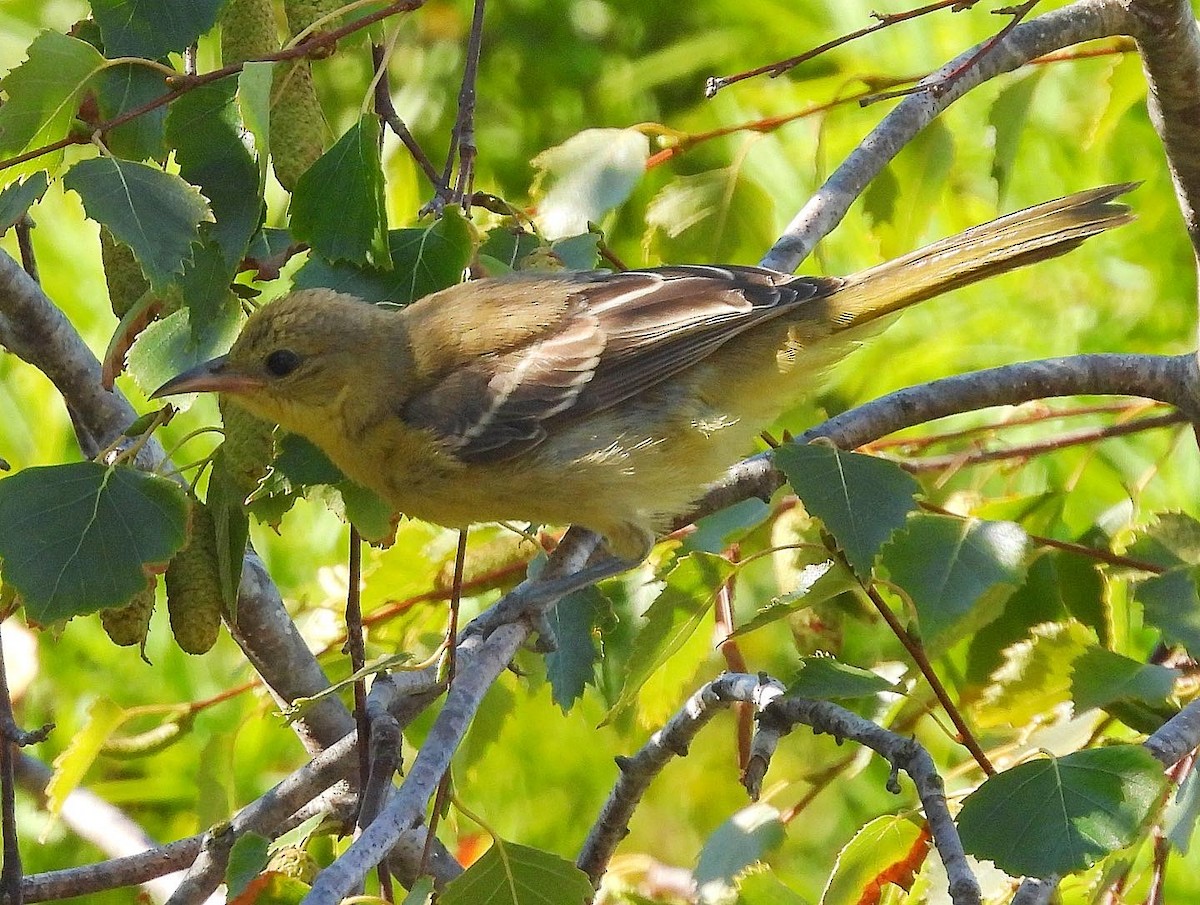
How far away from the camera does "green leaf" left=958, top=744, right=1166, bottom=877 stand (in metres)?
1.84

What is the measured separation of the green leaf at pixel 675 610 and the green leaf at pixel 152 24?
1.18 m

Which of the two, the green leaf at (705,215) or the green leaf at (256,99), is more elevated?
the green leaf at (256,99)

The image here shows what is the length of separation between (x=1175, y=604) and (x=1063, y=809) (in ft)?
2.27

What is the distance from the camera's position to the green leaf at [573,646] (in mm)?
2688

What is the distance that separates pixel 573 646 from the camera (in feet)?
9.05

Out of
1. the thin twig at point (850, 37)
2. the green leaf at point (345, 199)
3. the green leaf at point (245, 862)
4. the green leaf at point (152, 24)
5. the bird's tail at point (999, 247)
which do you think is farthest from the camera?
the bird's tail at point (999, 247)

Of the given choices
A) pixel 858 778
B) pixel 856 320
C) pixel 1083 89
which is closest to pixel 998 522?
pixel 856 320

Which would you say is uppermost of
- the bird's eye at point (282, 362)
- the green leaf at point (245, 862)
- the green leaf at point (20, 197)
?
the green leaf at point (20, 197)

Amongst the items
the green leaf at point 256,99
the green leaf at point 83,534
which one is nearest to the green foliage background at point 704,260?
the green leaf at point 83,534

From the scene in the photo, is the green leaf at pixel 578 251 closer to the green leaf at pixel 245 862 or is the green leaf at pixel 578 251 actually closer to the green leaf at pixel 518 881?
the green leaf at pixel 518 881

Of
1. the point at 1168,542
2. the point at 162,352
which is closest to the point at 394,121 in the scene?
the point at 162,352

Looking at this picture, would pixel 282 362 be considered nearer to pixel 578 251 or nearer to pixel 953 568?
pixel 578 251

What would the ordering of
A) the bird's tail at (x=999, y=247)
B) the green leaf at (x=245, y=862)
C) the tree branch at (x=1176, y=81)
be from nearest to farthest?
the green leaf at (x=245, y=862), the tree branch at (x=1176, y=81), the bird's tail at (x=999, y=247)

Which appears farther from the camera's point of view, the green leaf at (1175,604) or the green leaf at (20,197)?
the green leaf at (1175,604)
